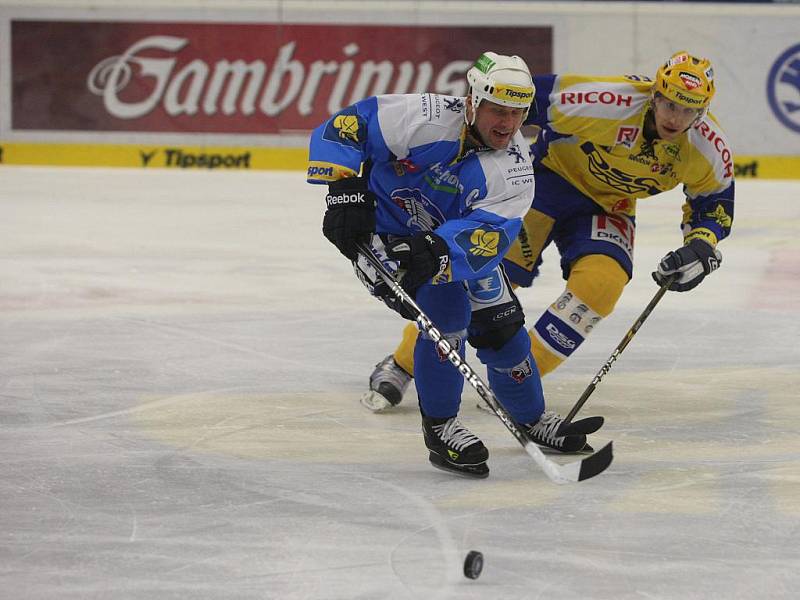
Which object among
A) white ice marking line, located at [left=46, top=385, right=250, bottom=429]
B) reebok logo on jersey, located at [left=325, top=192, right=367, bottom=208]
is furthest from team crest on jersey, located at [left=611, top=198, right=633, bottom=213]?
white ice marking line, located at [left=46, top=385, right=250, bottom=429]

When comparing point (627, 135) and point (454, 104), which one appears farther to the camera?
point (627, 135)

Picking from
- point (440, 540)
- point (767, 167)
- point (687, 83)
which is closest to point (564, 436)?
point (440, 540)

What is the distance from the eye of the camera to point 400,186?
3398 mm

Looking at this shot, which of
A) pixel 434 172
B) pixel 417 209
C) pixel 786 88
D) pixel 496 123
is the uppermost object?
pixel 496 123

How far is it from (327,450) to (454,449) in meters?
0.37

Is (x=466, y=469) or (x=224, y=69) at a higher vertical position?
(x=466, y=469)

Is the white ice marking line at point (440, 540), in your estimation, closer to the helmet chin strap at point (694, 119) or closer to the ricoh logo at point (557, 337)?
the ricoh logo at point (557, 337)

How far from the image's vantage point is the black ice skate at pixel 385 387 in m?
3.88

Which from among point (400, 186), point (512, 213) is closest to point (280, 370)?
point (400, 186)

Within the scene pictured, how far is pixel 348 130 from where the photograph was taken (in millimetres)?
3314

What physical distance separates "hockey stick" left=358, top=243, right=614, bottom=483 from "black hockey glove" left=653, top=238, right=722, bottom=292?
763 millimetres

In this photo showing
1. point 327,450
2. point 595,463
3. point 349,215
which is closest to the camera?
point 595,463

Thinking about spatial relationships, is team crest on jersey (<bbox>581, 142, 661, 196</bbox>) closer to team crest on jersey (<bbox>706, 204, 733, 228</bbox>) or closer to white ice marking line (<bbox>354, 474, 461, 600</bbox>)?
team crest on jersey (<bbox>706, 204, 733, 228</bbox>)

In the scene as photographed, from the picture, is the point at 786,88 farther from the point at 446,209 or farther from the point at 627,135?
the point at 446,209
